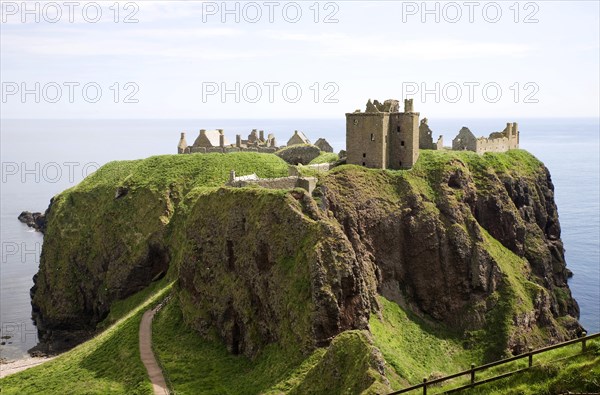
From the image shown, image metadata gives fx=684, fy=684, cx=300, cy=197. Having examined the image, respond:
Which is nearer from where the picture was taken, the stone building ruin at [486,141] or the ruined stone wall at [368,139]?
the ruined stone wall at [368,139]

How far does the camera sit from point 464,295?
79.2 meters

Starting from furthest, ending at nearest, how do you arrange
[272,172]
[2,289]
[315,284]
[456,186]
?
[2,289]
[272,172]
[456,186]
[315,284]

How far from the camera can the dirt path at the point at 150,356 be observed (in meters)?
57.9

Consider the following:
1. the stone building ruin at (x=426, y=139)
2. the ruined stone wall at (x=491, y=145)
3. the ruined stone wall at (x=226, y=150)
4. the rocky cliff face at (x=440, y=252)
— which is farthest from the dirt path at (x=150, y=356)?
the ruined stone wall at (x=491, y=145)

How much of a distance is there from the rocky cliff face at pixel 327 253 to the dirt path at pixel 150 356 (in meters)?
4.78

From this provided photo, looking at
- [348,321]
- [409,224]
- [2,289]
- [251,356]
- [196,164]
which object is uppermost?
[196,164]

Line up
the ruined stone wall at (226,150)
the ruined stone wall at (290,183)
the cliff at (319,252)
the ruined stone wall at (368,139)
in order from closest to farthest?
the cliff at (319,252) → the ruined stone wall at (290,183) → the ruined stone wall at (368,139) → the ruined stone wall at (226,150)

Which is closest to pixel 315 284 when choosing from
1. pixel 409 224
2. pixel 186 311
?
pixel 186 311

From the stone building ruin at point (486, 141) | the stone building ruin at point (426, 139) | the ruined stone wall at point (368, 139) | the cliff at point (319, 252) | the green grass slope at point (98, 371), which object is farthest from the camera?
the stone building ruin at point (486, 141)

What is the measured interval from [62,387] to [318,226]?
2743 centimetres

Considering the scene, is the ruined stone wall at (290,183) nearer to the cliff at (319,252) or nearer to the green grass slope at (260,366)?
the cliff at (319,252)

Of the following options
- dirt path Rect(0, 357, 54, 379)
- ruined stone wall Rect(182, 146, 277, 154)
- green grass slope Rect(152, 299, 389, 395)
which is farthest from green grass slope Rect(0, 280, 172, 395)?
ruined stone wall Rect(182, 146, 277, 154)

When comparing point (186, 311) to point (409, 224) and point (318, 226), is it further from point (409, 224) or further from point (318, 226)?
point (409, 224)

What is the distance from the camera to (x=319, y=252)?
5834 cm
